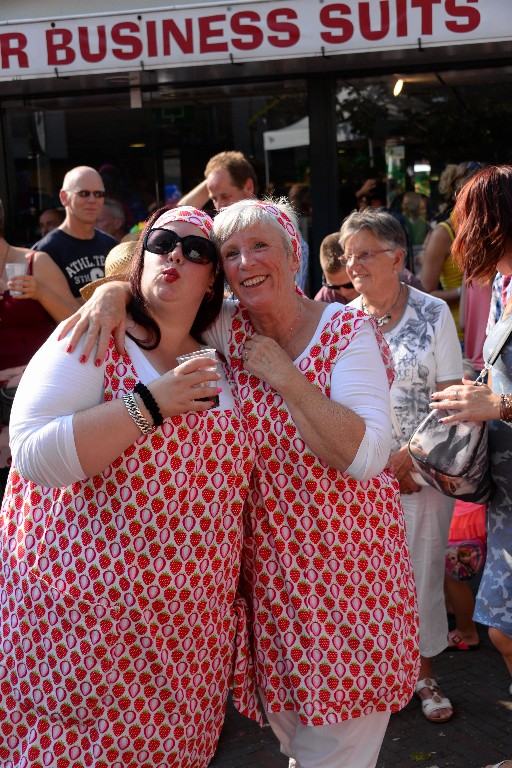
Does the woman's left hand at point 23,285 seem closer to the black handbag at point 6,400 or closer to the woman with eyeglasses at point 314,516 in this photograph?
the black handbag at point 6,400

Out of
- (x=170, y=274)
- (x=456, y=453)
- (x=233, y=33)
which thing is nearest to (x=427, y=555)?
(x=456, y=453)

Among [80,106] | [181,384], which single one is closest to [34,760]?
[181,384]

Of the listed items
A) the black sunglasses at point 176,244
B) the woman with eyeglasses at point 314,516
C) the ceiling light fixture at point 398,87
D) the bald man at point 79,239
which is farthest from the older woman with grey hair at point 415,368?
the ceiling light fixture at point 398,87

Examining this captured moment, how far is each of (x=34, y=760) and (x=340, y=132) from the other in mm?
5804

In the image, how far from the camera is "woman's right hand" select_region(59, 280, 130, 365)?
223 centimetres

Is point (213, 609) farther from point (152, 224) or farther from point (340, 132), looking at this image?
point (340, 132)

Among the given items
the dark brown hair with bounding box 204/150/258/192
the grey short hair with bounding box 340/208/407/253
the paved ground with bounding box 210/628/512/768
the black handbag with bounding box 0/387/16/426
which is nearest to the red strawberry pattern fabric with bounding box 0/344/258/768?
the paved ground with bounding box 210/628/512/768

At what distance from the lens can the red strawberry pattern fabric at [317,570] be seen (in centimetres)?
248

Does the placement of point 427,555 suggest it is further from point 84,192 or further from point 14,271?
point 84,192

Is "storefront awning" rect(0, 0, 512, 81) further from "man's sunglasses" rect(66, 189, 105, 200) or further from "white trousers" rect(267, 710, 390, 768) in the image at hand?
"white trousers" rect(267, 710, 390, 768)

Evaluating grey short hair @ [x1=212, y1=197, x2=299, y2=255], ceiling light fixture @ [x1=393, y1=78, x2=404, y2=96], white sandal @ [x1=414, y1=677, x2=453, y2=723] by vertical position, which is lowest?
white sandal @ [x1=414, y1=677, x2=453, y2=723]

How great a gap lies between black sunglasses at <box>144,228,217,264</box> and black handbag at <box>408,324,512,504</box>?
1077mm

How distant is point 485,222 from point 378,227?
0.90 meters

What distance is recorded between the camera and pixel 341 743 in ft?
8.43
